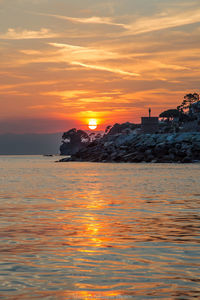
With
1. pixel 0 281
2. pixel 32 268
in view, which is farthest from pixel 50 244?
pixel 0 281

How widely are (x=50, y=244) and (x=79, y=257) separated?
1.82 m

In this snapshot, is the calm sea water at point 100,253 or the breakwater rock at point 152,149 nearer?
the calm sea water at point 100,253

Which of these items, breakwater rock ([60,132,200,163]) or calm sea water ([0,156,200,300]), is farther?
breakwater rock ([60,132,200,163])

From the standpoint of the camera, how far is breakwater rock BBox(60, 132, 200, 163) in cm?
10888

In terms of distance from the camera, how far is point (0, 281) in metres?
8.95

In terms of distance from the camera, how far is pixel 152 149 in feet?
380

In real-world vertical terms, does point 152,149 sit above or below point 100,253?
above

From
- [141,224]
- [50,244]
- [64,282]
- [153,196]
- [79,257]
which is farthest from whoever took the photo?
[153,196]

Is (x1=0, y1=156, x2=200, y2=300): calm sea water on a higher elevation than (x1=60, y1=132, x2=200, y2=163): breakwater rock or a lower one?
lower

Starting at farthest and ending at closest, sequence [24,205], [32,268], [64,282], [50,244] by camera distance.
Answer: [24,205], [50,244], [32,268], [64,282]

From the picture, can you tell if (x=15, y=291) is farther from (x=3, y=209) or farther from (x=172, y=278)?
(x=3, y=209)

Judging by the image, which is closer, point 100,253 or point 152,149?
point 100,253

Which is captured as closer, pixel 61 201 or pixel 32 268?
pixel 32 268

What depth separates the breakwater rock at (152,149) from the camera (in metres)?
109
